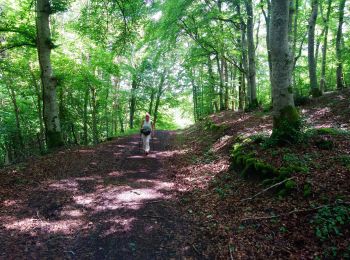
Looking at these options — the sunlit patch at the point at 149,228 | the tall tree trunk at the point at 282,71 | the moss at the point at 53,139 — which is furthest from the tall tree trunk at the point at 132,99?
the sunlit patch at the point at 149,228

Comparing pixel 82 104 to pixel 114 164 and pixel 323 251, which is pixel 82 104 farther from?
pixel 323 251

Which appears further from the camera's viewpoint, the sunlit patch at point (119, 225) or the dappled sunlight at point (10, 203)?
the dappled sunlight at point (10, 203)

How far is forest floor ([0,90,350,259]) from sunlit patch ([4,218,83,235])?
0.02 m

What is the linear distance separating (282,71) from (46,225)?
22.3 feet

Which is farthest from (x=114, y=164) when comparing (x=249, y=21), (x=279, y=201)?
(x=249, y=21)

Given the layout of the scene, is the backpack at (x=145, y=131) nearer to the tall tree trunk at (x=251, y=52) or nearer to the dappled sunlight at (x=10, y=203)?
the dappled sunlight at (x=10, y=203)

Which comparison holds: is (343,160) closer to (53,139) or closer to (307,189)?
(307,189)

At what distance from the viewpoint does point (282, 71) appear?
22.5 ft

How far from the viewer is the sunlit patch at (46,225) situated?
15.5ft

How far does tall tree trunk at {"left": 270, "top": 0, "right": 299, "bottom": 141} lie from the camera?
6.80 metres

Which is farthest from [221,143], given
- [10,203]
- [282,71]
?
[10,203]

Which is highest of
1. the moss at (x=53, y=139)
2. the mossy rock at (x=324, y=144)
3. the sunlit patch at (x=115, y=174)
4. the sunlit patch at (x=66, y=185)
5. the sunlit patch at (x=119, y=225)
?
the moss at (x=53, y=139)

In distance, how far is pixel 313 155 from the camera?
6000mm

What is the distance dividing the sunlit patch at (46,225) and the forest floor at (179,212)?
0.06 feet
